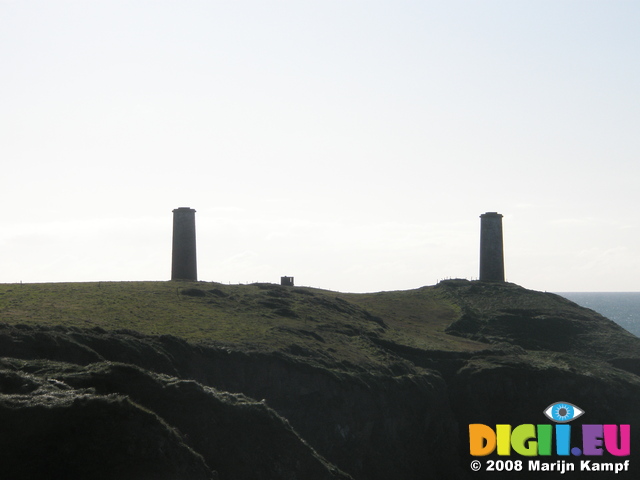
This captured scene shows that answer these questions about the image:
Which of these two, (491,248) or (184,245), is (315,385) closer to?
(184,245)

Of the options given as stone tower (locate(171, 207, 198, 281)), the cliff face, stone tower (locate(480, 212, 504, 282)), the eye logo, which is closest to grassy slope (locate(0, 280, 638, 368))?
the cliff face

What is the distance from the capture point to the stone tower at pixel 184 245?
63688 mm

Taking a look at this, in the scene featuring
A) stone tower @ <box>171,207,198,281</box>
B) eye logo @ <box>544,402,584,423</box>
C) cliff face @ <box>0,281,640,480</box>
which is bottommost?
eye logo @ <box>544,402,584,423</box>

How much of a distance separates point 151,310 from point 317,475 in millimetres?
23393

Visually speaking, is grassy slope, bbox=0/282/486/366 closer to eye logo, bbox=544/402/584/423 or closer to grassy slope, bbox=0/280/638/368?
grassy slope, bbox=0/280/638/368

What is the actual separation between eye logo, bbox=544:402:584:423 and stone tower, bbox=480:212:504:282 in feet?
95.9

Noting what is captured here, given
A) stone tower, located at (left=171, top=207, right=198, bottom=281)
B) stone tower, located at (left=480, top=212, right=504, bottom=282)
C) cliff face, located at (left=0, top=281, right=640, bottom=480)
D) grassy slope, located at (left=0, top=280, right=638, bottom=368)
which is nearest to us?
cliff face, located at (left=0, top=281, right=640, bottom=480)

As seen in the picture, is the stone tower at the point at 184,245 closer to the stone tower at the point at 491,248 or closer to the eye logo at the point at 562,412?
the stone tower at the point at 491,248

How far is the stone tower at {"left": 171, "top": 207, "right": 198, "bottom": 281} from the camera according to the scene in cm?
6369

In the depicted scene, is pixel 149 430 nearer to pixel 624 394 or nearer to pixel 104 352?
pixel 104 352

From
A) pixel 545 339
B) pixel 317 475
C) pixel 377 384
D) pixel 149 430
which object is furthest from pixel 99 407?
pixel 545 339

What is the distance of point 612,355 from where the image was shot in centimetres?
5856

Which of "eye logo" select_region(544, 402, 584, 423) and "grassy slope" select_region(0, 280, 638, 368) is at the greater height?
"grassy slope" select_region(0, 280, 638, 368)

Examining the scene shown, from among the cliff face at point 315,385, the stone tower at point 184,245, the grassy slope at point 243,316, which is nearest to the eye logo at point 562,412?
the cliff face at point 315,385
